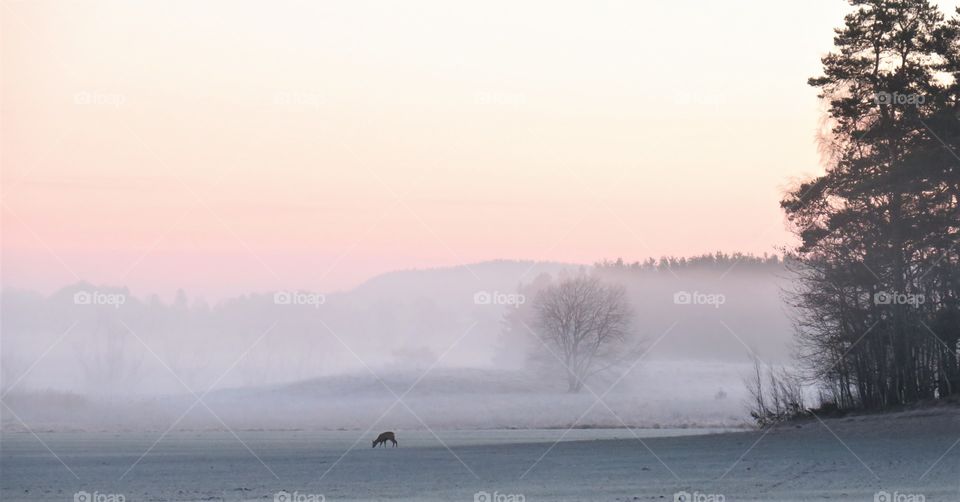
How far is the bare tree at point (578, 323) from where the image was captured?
4006 inches

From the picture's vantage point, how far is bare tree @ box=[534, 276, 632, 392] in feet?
334

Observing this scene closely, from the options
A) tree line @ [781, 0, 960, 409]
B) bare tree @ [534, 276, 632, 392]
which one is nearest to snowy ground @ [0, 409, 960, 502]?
tree line @ [781, 0, 960, 409]

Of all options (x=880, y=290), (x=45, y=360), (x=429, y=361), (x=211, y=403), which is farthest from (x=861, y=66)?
(x=45, y=360)

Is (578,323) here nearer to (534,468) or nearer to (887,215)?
(887,215)

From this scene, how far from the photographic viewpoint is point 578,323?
101 meters

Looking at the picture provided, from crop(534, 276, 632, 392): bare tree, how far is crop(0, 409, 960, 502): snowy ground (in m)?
52.9

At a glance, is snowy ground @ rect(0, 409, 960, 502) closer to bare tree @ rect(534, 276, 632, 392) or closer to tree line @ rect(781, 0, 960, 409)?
tree line @ rect(781, 0, 960, 409)

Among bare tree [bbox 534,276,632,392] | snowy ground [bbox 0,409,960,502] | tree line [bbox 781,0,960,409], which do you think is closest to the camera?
snowy ground [bbox 0,409,960,502]

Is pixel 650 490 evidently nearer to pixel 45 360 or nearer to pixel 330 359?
pixel 45 360

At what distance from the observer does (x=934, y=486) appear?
25781mm

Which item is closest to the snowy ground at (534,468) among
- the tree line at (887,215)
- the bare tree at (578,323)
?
the tree line at (887,215)

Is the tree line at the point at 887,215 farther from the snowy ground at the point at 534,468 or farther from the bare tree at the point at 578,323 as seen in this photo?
the bare tree at the point at 578,323

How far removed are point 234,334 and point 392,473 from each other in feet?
565

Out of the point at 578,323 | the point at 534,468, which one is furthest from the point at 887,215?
the point at 578,323
